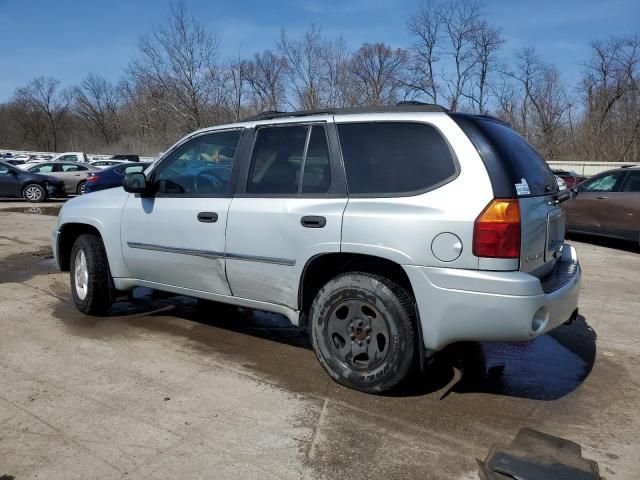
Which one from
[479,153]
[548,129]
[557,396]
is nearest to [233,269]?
[479,153]

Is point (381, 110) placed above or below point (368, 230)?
above

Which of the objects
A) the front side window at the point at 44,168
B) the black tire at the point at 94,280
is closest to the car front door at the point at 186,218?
the black tire at the point at 94,280

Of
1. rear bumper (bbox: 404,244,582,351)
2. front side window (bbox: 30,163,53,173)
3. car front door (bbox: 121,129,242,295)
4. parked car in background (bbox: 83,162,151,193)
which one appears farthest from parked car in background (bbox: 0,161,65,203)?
rear bumper (bbox: 404,244,582,351)

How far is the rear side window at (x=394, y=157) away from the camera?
3.40 metres

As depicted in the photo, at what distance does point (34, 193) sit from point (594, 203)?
17.6 metres

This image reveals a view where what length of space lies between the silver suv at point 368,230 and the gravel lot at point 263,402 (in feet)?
1.47

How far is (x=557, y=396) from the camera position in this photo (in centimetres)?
379

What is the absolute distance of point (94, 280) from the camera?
520 centimetres

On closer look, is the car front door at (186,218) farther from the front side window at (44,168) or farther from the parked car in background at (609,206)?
the front side window at (44,168)

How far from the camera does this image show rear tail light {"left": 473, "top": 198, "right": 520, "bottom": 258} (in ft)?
10.3

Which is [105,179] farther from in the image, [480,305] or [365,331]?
[480,305]

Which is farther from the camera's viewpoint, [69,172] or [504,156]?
[69,172]

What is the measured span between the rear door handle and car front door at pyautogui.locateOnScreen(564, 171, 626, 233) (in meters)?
8.60

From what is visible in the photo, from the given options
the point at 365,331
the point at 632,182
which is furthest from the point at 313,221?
the point at 632,182
